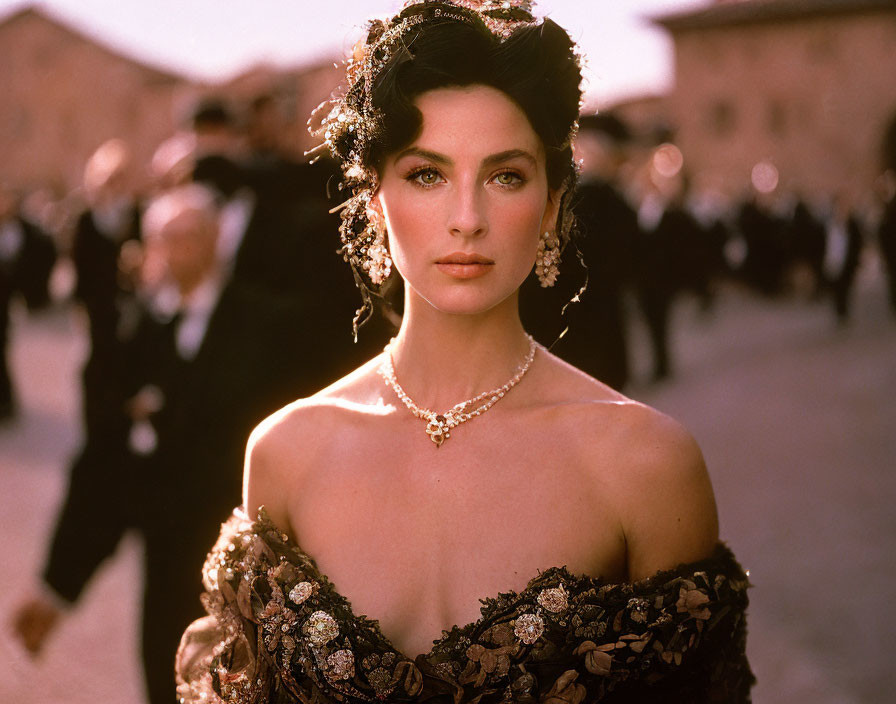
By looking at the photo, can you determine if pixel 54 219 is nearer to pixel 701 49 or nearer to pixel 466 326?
pixel 466 326

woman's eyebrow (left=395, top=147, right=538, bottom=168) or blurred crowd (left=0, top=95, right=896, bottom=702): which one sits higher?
woman's eyebrow (left=395, top=147, right=538, bottom=168)

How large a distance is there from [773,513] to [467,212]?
535 cm

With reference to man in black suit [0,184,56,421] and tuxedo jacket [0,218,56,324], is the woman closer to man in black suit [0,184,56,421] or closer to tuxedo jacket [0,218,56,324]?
man in black suit [0,184,56,421]

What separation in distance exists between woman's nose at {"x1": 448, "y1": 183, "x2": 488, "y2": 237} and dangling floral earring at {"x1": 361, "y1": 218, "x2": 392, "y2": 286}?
0.31 m

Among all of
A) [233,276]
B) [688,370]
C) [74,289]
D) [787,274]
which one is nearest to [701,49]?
[787,274]

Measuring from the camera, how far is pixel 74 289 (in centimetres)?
938

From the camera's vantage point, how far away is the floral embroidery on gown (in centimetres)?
177

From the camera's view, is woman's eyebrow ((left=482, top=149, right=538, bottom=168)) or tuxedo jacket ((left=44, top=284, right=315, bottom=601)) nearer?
woman's eyebrow ((left=482, top=149, right=538, bottom=168))

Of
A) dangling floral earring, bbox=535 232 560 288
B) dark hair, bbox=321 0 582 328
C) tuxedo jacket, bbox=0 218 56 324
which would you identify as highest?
dark hair, bbox=321 0 582 328

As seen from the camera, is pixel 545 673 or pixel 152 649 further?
pixel 152 649

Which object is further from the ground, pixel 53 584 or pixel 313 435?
pixel 313 435

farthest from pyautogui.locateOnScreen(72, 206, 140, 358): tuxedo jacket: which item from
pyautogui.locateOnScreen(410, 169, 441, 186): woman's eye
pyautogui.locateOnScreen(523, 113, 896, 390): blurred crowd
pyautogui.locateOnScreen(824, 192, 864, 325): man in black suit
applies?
pyautogui.locateOnScreen(824, 192, 864, 325): man in black suit

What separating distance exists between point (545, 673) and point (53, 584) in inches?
79.3

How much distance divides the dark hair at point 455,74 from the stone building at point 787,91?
40.3 metres
